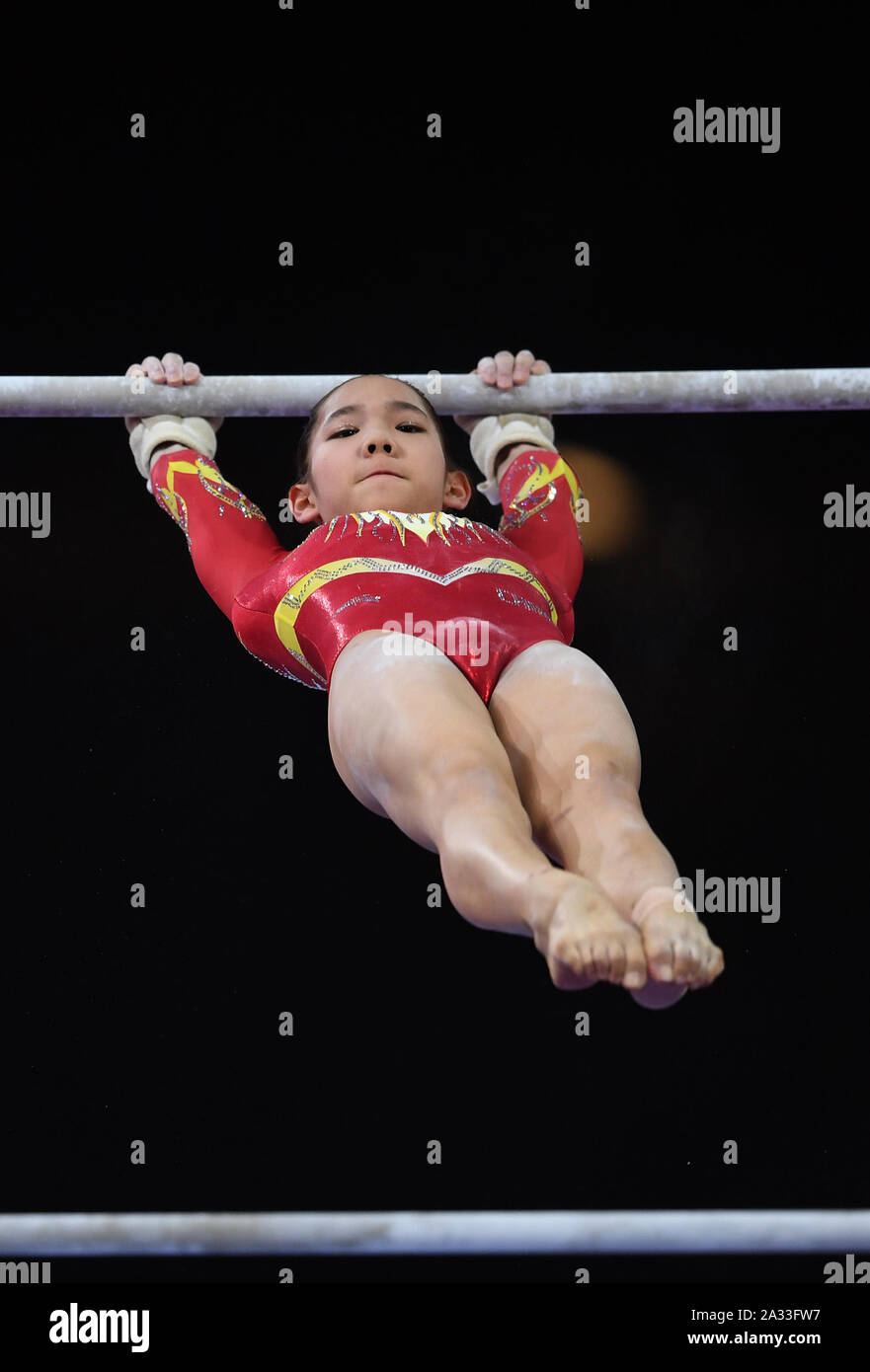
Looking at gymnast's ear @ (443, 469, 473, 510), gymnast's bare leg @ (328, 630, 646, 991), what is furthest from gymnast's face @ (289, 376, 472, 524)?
gymnast's bare leg @ (328, 630, 646, 991)

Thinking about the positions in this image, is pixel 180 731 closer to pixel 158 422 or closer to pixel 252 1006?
pixel 252 1006

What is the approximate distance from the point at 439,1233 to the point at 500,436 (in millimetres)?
1604

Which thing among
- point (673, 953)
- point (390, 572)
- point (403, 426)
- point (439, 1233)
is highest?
point (403, 426)

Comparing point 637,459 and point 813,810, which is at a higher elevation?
point 637,459

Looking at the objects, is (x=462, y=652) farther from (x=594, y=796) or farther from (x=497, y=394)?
(x=497, y=394)

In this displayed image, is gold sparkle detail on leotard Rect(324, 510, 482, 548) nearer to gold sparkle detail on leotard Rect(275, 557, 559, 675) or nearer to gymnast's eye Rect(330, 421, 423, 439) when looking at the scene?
gold sparkle detail on leotard Rect(275, 557, 559, 675)

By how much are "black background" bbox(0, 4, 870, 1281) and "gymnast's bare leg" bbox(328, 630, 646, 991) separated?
1.64 metres

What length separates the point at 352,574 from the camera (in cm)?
248

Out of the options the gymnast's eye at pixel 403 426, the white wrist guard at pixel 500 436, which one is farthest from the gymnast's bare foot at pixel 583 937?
the white wrist guard at pixel 500 436

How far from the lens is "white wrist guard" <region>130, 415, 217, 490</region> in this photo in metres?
2.97

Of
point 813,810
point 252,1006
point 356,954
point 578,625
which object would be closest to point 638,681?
point 578,625

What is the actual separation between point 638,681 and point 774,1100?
1.14m

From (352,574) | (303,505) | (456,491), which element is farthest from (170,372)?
(352,574)
